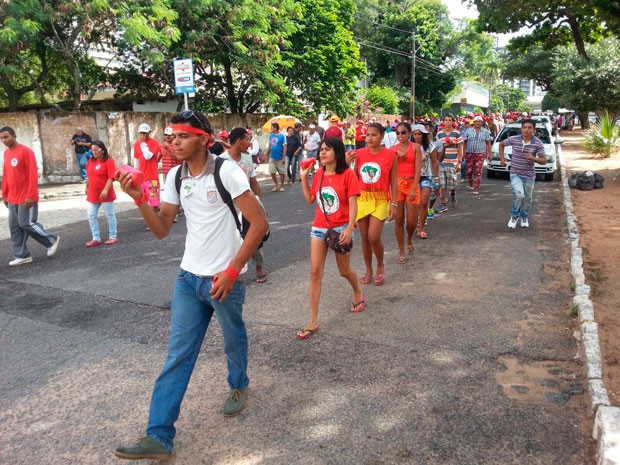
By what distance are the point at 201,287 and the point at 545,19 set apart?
641 inches

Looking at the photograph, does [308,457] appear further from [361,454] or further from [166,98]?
[166,98]

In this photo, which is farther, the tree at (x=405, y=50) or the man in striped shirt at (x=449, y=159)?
the tree at (x=405, y=50)

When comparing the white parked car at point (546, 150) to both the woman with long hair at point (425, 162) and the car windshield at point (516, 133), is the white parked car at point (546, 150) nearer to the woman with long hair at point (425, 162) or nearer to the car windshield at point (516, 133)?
the car windshield at point (516, 133)

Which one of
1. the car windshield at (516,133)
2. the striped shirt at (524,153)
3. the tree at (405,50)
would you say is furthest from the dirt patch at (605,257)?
the tree at (405,50)

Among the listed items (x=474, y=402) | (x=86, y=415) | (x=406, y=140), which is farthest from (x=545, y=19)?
(x=86, y=415)

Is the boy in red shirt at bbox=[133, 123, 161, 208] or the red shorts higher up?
the boy in red shirt at bbox=[133, 123, 161, 208]

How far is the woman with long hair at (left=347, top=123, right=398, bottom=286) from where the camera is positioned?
18.1ft

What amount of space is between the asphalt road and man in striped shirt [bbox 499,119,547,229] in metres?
2.08

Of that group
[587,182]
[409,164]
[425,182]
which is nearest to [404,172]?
[409,164]

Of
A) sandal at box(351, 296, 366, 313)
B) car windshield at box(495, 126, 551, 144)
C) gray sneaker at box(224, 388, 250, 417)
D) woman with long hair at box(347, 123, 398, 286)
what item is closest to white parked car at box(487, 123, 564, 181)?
car windshield at box(495, 126, 551, 144)

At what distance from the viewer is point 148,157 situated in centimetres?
884

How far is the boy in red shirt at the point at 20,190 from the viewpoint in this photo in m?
6.88

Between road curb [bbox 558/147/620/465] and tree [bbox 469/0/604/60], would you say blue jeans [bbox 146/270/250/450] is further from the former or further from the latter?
tree [bbox 469/0/604/60]

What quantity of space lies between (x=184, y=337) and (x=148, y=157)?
6442mm
